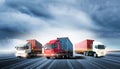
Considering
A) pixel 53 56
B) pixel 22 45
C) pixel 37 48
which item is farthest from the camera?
pixel 37 48

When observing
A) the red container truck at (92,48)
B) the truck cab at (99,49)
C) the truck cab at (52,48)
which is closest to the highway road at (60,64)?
the truck cab at (52,48)

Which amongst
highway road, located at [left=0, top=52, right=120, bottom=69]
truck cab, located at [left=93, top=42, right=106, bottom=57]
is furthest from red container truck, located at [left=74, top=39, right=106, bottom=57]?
highway road, located at [left=0, top=52, right=120, bottom=69]

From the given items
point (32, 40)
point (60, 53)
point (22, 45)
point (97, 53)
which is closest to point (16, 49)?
point (22, 45)

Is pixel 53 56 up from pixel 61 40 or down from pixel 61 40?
down

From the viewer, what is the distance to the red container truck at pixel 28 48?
3962 centimetres

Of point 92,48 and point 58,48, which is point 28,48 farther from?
point 92,48

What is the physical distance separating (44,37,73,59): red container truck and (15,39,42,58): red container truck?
14.6ft

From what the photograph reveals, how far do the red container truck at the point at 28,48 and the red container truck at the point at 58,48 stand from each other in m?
4.45

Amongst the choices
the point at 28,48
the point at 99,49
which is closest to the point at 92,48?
the point at 99,49

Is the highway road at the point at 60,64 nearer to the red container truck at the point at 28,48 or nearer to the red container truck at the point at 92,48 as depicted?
the red container truck at the point at 28,48

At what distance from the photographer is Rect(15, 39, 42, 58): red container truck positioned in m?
39.6

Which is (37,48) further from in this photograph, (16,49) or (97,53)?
(97,53)

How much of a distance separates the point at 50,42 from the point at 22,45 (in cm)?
552

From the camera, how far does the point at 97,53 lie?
1684 inches
